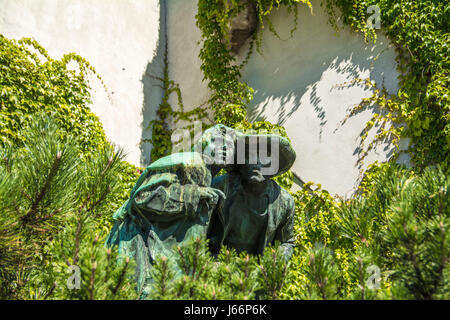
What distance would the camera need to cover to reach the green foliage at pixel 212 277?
0.76 metres

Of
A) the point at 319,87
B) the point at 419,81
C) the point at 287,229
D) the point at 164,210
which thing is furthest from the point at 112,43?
the point at 164,210

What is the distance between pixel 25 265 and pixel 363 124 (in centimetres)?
356

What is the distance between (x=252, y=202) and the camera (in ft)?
5.09

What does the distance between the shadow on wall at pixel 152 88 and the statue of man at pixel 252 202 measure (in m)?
3.64

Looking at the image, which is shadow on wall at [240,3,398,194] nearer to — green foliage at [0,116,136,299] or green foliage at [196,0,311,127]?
green foliage at [196,0,311,127]

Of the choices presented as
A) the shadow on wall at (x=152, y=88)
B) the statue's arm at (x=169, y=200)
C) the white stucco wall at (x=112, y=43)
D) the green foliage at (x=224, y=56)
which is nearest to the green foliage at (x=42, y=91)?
the white stucco wall at (x=112, y=43)

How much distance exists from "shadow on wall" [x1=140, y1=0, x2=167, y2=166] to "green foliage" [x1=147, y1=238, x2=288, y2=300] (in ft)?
14.0

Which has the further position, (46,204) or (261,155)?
(261,155)

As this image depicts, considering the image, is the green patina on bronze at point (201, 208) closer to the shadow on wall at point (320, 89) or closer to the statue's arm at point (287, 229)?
the statue's arm at point (287, 229)

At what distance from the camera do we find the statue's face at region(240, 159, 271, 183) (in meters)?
1.50

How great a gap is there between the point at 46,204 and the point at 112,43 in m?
4.27

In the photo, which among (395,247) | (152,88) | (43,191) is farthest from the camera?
(152,88)

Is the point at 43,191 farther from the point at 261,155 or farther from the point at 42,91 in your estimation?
the point at 42,91
